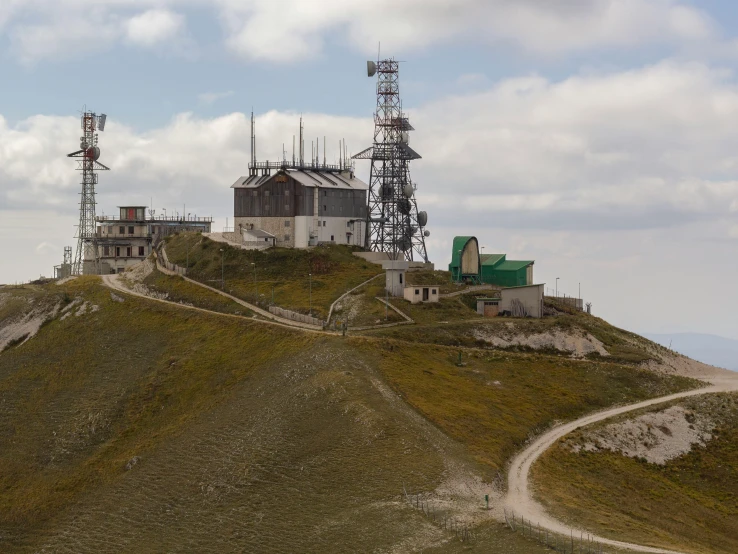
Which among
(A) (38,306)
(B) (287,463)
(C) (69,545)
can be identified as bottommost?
(C) (69,545)

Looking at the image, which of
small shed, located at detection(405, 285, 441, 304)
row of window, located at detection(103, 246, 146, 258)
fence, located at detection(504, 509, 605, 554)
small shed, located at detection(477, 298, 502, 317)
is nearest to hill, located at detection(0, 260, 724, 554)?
fence, located at detection(504, 509, 605, 554)

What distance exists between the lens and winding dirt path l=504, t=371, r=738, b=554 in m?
69.9

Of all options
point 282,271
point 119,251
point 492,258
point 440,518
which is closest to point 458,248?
point 492,258

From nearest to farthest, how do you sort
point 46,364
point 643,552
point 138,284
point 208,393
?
point 643,552 < point 208,393 < point 46,364 < point 138,284

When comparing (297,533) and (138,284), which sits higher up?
(138,284)

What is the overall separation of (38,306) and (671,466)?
8508 centimetres

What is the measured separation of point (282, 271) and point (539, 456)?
2373 inches

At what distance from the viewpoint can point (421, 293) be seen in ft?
422

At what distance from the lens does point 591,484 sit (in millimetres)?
85500

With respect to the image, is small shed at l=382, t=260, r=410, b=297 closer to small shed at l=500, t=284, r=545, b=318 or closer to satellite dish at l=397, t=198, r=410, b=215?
small shed at l=500, t=284, r=545, b=318

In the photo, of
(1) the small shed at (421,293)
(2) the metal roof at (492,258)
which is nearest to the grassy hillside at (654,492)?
(1) the small shed at (421,293)

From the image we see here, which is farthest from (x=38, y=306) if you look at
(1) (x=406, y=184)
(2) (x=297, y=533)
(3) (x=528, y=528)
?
(3) (x=528, y=528)

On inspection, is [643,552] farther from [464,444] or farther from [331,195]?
[331,195]

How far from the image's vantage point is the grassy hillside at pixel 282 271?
132500 mm
